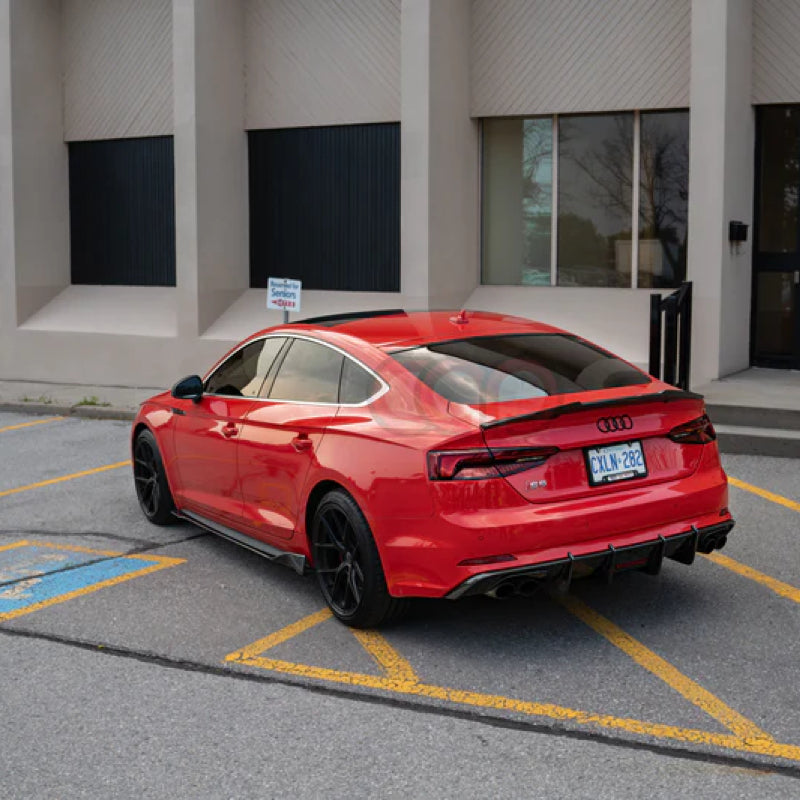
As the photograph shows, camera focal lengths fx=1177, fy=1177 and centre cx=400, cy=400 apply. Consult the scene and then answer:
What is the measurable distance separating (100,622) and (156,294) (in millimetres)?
12829

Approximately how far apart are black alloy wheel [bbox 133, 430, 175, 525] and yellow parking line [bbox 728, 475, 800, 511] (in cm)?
445

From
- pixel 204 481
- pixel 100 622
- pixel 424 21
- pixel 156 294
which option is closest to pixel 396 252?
pixel 424 21

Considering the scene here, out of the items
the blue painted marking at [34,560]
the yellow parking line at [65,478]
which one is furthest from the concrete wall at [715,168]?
the blue painted marking at [34,560]

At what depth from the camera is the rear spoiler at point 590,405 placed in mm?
5305

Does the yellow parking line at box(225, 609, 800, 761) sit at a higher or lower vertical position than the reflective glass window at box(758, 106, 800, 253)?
lower

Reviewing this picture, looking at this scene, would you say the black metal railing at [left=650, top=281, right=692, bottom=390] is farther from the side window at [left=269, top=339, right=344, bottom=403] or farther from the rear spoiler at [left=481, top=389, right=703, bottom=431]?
the rear spoiler at [left=481, top=389, right=703, bottom=431]

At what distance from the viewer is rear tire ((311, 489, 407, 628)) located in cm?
560

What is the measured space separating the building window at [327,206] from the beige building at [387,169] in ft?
0.11

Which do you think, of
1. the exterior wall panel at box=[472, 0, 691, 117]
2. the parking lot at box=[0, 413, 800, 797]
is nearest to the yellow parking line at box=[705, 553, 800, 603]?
the parking lot at box=[0, 413, 800, 797]

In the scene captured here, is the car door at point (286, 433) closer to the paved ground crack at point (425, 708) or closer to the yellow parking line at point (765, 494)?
the paved ground crack at point (425, 708)

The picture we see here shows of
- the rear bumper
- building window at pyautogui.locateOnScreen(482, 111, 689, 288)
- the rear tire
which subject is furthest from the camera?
building window at pyautogui.locateOnScreen(482, 111, 689, 288)

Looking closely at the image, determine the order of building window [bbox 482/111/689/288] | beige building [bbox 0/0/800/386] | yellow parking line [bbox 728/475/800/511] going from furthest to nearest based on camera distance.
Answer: building window [bbox 482/111/689/288] < beige building [bbox 0/0/800/386] < yellow parking line [bbox 728/475/800/511]

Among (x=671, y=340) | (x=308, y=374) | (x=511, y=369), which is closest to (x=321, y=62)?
(x=671, y=340)

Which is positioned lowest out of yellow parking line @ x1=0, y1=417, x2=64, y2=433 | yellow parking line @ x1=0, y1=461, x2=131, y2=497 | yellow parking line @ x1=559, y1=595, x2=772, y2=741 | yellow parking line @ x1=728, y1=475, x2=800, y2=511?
yellow parking line @ x1=0, y1=417, x2=64, y2=433
